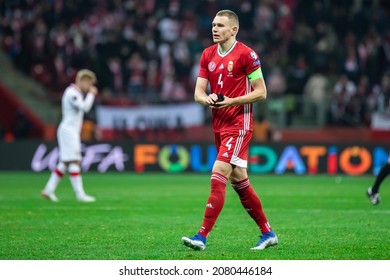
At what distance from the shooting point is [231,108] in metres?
10.1

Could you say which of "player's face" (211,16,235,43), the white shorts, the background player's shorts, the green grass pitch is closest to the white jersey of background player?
the white shorts

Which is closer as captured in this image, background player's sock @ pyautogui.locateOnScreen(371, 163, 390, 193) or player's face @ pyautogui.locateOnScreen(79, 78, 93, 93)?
background player's sock @ pyautogui.locateOnScreen(371, 163, 390, 193)

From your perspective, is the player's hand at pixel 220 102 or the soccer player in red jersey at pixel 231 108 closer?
the player's hand at pixel 220 102

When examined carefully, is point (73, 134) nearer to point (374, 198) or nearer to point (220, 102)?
point (374, 198)

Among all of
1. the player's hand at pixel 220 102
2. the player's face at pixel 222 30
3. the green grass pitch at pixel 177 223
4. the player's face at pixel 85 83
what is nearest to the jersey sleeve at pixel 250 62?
the player's face at pixel 222 30

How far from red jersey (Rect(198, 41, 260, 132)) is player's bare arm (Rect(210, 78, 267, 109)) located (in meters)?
0.15

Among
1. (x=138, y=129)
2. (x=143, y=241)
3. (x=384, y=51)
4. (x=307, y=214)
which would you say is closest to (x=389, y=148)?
(x=384, y=51)

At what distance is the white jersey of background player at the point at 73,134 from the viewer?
55.5ft

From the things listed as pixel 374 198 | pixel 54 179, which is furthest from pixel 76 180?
pixel 374 198

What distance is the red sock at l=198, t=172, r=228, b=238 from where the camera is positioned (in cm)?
984

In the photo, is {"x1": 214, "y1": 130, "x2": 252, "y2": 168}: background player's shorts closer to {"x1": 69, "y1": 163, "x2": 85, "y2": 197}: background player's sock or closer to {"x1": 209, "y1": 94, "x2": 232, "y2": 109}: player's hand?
{"x1": 209, "y1": 94, "x2": 232, "y2": 109}: player's hand

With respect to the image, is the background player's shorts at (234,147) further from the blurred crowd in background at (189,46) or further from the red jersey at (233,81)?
the blurred crowd in background at (189,46)

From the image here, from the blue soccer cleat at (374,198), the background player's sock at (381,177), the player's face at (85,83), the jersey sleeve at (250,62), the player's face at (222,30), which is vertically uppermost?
the player's face at (222,30)

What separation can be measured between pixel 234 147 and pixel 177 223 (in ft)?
10.3
